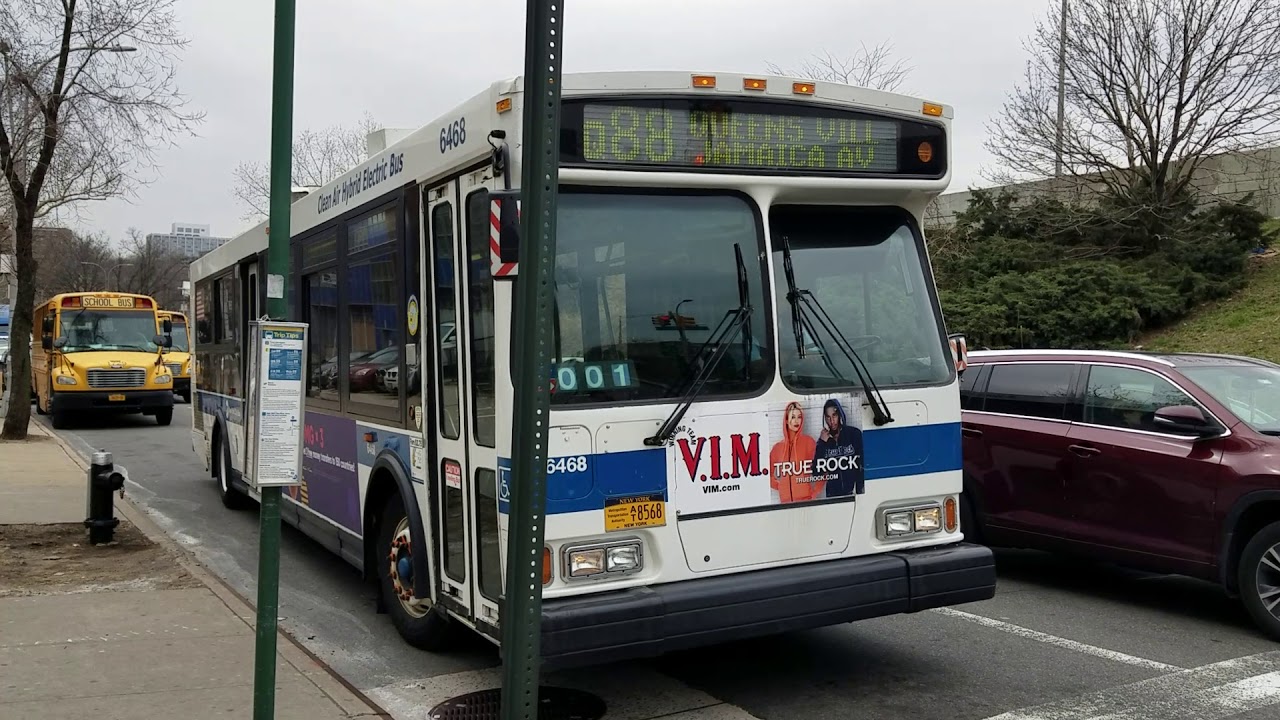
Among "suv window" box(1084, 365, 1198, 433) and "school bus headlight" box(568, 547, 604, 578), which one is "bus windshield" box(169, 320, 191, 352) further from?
"school bus headlight" box(568, 547, 604, 578)

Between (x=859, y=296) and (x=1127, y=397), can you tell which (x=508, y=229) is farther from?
(x=1127, y=397)

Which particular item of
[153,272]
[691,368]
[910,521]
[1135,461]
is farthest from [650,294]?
[153,272]

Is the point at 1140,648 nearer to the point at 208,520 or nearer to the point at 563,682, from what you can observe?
the point at 563,682

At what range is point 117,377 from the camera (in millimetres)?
22734

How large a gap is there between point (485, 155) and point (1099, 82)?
21203 millimetres

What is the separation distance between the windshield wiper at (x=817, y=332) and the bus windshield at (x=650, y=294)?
174mm

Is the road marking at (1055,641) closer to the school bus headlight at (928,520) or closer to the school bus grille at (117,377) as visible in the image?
the school bus headlight at (928,520)

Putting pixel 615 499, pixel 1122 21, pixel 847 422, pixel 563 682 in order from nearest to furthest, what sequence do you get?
pixel 615 499
pixel 847 422
pixel 563 682
pixel 1122 21

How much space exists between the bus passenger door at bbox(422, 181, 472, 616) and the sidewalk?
781 mm

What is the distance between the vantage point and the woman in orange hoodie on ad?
523 cm

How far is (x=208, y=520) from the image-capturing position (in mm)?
11430

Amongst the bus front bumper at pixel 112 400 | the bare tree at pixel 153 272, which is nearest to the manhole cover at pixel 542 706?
the bus front bumper at pixel 112 400

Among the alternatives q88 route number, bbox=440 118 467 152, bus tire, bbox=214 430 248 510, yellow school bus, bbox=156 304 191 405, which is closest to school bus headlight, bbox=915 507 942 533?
q88 route number, bbox=440 118 467 152

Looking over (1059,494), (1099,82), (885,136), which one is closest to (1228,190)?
(1099,82)
